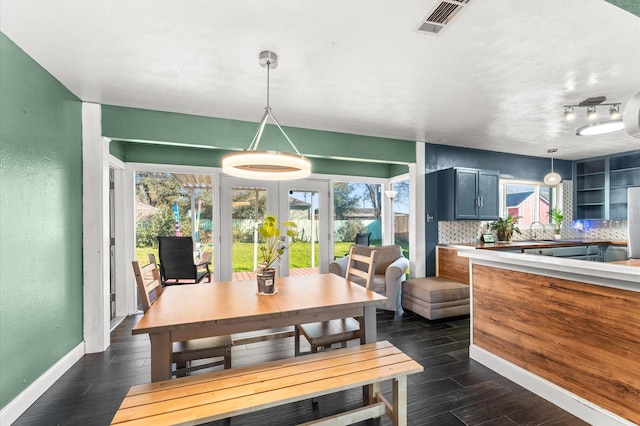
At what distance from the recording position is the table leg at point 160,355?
1.60 metres

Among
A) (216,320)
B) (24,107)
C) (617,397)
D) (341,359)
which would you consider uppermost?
(24,107)

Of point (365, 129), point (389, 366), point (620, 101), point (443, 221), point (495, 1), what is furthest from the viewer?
point (443, 221)

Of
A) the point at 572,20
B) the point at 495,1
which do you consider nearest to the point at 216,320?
the point at 495,1

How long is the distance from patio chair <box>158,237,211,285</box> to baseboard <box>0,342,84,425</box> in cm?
141

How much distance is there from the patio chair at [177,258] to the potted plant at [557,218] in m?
6.29

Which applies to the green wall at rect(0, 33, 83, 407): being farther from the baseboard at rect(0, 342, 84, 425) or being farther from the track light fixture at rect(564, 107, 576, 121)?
the track light fixture at rect(564, 107, 576, 121)

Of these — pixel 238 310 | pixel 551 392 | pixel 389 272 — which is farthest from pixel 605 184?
pixel 238 310

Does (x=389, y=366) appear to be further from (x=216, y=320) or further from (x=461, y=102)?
(x=461, y=102)

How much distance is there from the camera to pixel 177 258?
4012 mm

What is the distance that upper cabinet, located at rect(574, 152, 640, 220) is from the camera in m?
5.04

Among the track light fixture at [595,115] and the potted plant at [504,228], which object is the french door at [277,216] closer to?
the potted plant at [504,228]

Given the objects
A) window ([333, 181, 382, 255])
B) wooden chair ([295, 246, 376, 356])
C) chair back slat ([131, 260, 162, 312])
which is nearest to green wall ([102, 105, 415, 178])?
window ([333, 181, 382, 255])

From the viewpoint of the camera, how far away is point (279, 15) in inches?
65.9

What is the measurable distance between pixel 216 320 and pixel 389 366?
1011mm
